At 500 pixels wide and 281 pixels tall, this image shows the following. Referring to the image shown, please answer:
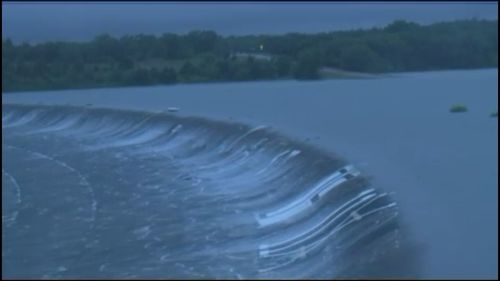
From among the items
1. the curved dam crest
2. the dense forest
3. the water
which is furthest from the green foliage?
the dense forest

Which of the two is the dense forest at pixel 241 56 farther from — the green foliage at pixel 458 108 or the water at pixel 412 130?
the green foliage at pixel 458 108

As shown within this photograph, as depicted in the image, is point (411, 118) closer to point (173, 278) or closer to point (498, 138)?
point (498, 138)

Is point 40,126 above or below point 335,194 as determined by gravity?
below

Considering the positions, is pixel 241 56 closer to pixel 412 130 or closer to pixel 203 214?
pixel 412 130

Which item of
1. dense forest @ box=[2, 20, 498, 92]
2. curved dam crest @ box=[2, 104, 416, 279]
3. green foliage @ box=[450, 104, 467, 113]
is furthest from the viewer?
dense forest @ box=[2, 20, 498, 92]

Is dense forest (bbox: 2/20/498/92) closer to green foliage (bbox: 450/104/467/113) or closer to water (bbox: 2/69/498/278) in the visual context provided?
water (bbox: 2/69/498/278)

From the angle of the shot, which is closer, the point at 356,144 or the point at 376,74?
the point at 356,144

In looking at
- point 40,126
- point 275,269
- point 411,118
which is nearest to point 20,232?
point 275,269

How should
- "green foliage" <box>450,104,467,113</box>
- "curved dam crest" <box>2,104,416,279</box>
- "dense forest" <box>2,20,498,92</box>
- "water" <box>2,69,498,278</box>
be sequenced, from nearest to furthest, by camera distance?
"water" <box>2,69,498,278</box>, "curved dam crest" <box>2,104,416,279</box>, "green foliage" <box>450,104,467,113</box>, "dense forest" <box>2,20,498,92</box>
